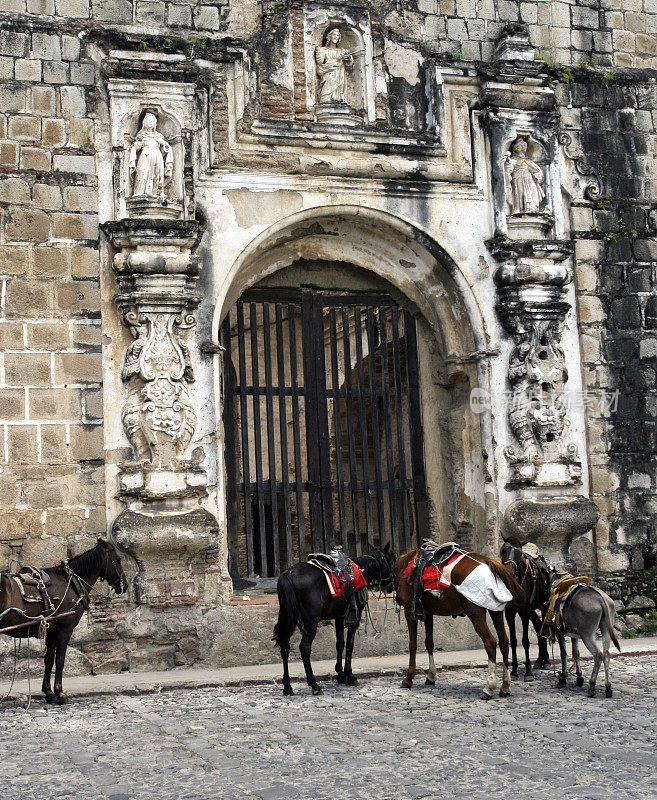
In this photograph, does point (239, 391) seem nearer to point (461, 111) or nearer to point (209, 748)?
point (461, 111)

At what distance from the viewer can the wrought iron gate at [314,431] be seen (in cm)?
1084

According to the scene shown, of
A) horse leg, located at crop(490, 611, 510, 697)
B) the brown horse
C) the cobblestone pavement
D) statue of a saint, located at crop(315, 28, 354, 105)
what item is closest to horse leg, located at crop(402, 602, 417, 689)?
the brown horse

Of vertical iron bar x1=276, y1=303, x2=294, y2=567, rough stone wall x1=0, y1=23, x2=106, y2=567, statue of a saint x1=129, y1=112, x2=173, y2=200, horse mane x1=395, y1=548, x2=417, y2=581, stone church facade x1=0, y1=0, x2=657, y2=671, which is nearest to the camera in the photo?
horse mane x1=395, y1=548, x2=417, y2=581

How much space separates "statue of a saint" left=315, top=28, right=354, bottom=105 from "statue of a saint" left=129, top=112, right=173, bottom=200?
181 cm

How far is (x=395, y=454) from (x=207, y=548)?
3.11 metres

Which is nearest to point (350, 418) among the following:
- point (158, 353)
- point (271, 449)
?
point (271, 449)

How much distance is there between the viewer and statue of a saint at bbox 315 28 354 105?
1088cm

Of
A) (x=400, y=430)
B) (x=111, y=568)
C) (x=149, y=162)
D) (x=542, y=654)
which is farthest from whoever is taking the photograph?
(x=400, y=430)

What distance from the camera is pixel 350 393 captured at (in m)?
11.3

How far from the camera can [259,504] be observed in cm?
1075

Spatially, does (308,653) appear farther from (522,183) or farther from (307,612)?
(522,183)

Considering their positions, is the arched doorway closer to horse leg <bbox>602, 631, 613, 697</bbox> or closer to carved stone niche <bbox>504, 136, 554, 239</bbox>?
carved stone niche <bbox>504, 136, 554, 239</bbox>

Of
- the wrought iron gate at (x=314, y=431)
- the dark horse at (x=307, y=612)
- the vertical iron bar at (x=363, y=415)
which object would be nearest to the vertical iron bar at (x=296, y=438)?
the wrought iron gate at (x=314, y=431)

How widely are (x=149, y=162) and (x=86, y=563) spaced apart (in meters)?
3.86
